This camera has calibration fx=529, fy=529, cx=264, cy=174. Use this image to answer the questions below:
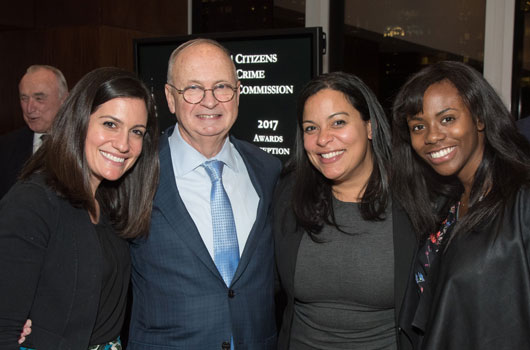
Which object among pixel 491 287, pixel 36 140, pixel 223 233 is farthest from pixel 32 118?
pixel 491 287

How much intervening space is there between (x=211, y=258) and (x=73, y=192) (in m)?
0.58

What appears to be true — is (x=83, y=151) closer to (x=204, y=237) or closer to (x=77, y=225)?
(x=77, y=225)

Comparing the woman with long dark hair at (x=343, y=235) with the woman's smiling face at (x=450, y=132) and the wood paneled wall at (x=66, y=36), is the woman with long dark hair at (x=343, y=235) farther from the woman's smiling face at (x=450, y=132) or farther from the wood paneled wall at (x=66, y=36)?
the wood paneled wall at (x=66, y=36)

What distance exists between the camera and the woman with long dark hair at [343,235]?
6.57 feet

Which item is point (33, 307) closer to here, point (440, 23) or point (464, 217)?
point (464, 217)

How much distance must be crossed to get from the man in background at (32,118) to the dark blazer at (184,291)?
→ 185cm

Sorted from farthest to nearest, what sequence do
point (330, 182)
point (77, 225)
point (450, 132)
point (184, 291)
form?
point (330, 182) < point (184, 291) < point (450, 132) < point (77, 225)

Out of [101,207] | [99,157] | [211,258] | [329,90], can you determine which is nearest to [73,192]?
[99,157]

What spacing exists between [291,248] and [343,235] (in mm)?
223

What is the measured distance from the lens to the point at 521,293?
1.65 meters

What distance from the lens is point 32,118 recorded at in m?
3.75

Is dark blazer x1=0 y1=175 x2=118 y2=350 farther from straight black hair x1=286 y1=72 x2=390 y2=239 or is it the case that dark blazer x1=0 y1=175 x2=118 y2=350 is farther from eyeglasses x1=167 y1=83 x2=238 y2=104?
straight black hair x1=286 y1=72 x2=390 y2=239

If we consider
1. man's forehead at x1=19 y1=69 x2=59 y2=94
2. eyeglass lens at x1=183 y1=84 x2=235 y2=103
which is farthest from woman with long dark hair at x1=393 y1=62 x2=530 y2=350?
man's forehead at x1=19 y1=69 x2=59 y2=94

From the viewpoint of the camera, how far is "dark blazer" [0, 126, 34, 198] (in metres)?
3.51
